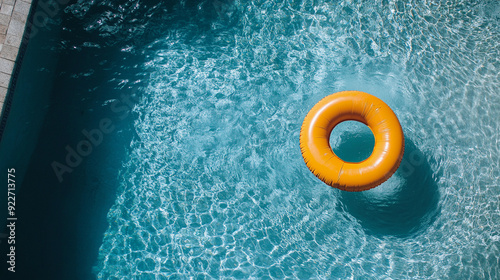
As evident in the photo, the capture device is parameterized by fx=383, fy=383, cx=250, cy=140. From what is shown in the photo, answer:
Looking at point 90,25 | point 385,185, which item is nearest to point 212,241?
point 385,185

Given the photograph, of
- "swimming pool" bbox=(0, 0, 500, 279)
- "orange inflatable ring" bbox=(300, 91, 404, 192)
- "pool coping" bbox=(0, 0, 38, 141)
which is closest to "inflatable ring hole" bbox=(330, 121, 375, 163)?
"swimming pool" bbox=(0, 0, 500, 279)

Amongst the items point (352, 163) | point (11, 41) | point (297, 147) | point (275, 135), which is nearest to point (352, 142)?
point (297, 147)

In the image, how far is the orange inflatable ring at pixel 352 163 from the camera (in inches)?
187

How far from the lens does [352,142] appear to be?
229 inches

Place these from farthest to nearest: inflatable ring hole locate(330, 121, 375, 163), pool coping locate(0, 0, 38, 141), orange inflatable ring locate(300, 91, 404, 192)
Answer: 1. inflatable ring hole locate(330, 121, 375, 163)
2. pool coping locate(0, 0, 38, 141)
3. orange inflatable ring locate(300, 91, 404, 192)

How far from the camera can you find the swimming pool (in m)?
5.28

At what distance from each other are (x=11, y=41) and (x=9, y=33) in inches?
5.5

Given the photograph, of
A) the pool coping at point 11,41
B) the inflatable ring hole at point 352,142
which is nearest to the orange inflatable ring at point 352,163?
the inflatable ring hole at point 352,142

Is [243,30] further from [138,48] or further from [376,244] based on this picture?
[376,244]

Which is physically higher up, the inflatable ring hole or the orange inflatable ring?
the orange inflatable ring

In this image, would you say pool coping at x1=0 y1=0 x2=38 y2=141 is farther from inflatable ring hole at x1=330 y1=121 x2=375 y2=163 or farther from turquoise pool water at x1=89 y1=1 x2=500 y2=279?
inflatable ring hole at x1=330 y1=121 x2=375 y2=163

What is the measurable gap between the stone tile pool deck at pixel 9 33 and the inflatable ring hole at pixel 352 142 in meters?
4.72

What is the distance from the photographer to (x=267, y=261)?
17.1 ft

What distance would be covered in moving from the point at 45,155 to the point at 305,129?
12.8 ft
